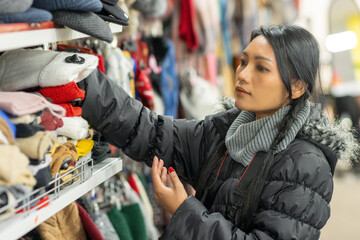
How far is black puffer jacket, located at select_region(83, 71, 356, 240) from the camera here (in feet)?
4.11

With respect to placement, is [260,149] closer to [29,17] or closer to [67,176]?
[67,176]

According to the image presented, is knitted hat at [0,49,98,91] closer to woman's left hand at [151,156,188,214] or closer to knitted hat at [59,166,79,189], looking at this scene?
knitted hat at [59,166,79,189]

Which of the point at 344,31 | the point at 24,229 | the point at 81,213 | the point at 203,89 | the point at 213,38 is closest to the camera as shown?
the point at 24,229

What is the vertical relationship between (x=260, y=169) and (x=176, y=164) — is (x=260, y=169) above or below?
above

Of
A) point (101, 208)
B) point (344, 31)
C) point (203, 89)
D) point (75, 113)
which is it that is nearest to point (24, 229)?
point (75, 113)

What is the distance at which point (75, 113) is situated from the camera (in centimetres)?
125

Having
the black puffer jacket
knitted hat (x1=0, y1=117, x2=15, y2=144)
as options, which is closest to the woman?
the black puffer jacket

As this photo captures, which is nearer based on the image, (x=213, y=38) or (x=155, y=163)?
(x=155, y=163)

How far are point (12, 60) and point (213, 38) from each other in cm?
222

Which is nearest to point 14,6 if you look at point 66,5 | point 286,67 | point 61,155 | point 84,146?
point 66,5

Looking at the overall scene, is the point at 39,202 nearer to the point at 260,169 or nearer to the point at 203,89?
the point at 260,169

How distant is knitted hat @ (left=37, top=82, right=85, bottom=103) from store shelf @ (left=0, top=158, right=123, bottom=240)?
9.2 inches

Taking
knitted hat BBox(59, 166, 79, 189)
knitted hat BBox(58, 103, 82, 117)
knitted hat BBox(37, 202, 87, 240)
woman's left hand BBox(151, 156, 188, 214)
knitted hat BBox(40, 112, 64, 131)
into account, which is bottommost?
knitted hat BBox(37, 202, 87, 240)

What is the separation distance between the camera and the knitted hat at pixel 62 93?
1122 mm
